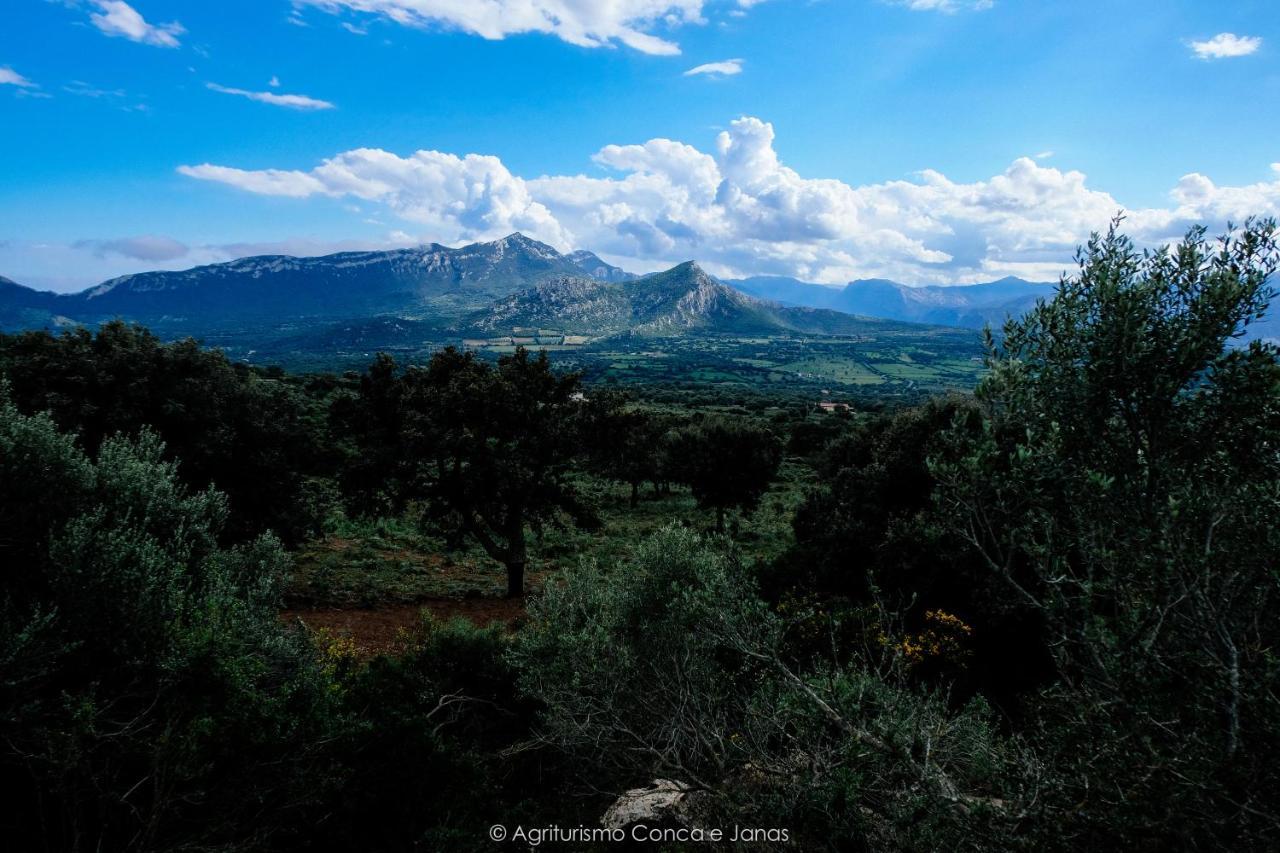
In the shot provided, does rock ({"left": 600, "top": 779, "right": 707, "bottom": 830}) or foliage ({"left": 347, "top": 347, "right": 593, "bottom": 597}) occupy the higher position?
foliage ({"left": 347, "top": 347, "right": 593, "bottom": 597})

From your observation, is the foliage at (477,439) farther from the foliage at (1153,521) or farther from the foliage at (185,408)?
the foliage at (1153,521)

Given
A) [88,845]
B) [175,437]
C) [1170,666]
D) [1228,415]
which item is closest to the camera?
[1170,666]

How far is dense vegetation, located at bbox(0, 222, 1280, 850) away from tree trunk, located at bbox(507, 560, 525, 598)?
683cm

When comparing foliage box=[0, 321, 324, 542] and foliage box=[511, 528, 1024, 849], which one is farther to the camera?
foliage box=[0, 321, 324, 542]

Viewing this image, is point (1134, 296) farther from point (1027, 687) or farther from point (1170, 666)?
point (1027, 687)

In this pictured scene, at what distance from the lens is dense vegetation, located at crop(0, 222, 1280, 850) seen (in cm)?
604

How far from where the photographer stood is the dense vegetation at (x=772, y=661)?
604 cm

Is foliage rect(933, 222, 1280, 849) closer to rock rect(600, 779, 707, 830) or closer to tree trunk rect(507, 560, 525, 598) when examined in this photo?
rock rect(600, 779, 707, 830)

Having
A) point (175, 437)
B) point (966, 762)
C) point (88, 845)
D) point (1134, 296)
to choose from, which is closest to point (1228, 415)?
point (1134, 296)

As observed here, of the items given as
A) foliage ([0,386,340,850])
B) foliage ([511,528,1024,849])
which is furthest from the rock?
foliage ([0,386,340,850])

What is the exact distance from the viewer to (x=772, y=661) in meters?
9.50

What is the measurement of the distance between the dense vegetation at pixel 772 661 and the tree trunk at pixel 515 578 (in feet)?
22.4

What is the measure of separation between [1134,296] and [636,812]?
10.9m

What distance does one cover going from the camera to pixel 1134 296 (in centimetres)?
692
